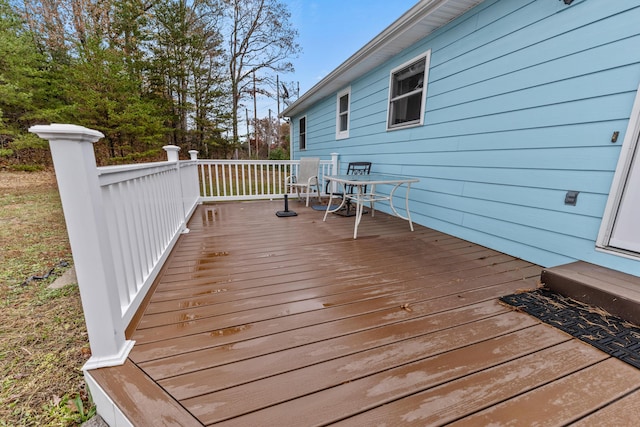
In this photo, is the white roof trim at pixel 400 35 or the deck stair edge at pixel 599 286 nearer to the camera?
the deck stair edge at pixel 599 286

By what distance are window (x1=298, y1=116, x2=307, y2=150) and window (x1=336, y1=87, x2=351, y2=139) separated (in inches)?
95.1

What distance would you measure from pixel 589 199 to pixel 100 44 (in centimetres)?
1218

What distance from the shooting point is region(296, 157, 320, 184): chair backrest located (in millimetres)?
4742

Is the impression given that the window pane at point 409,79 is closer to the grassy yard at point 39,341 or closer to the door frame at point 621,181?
the door frame at point 621,181

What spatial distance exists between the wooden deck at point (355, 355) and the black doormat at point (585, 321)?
0.07 m

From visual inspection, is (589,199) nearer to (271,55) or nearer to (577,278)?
(577,278)

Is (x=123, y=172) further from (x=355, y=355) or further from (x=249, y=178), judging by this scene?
(x=249, y=178)

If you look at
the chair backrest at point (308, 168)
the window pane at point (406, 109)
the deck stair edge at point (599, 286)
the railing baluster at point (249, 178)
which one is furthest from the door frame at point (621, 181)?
the railing baluster at point (249, 178)

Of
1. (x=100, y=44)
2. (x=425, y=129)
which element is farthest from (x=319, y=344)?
(x=100, y=44)

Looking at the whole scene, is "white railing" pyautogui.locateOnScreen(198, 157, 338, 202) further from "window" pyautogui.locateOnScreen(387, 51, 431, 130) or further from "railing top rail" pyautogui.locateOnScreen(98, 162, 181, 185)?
"railing top rail" pyautogui.locateOnScreen(98, 162, 181, 185)

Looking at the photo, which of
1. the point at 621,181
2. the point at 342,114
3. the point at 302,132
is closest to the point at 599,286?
the point at 621,181

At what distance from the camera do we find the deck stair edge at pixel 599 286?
1447 millimetres

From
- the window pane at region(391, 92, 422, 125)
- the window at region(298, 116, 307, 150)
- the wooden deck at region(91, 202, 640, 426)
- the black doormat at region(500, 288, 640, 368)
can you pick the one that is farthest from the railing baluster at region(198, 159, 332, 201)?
the black doormat at region(500, 288, 640, 368)

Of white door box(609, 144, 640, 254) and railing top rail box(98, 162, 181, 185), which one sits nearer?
railing top rail box(98, 162, 181, 185)
